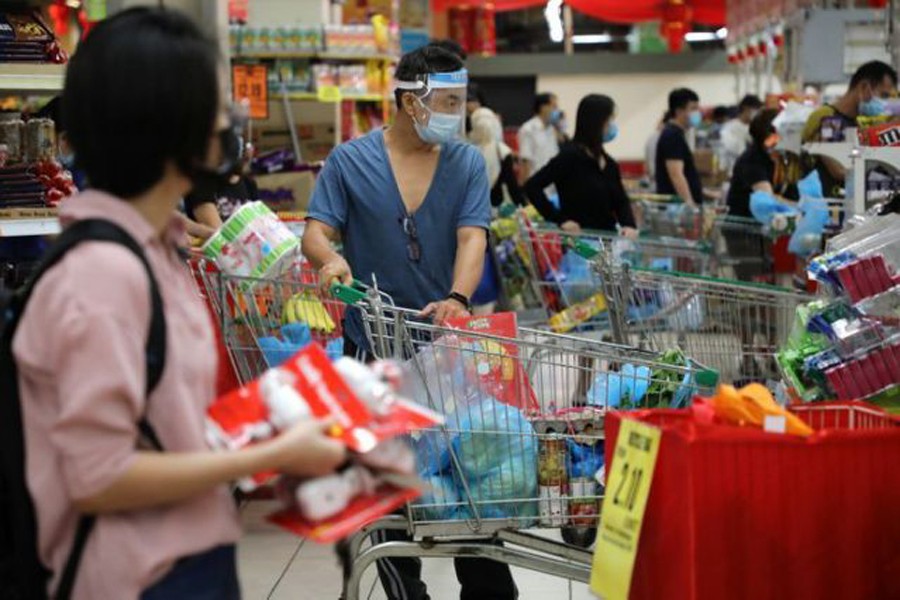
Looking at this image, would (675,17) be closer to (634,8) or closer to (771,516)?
(634,8)

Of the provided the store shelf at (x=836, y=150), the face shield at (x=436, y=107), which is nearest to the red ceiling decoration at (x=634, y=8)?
the store shelf at (x=836, y=150)

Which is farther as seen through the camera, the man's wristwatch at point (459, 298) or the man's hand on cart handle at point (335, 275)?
the man's wristwatch at point (459, 298)

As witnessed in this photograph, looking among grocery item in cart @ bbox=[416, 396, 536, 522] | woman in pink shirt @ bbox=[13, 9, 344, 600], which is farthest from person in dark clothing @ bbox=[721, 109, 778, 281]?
woman in pink shirt @ bbox=[13, 9, 344, 600]

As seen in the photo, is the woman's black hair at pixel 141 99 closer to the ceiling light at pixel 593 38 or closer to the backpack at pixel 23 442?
the backpack at pixel 23 442

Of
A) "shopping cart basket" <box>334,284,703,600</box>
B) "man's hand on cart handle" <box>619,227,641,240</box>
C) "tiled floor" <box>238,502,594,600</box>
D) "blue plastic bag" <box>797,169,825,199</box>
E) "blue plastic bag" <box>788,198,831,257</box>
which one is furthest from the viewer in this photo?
"man's hand on cart handle" <box>619,227,641,240</box>

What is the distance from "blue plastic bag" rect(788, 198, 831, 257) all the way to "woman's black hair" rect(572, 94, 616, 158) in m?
1.49

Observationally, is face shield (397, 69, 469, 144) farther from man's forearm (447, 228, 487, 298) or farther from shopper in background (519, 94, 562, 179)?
shopper in background (519, 94, 562, 179)

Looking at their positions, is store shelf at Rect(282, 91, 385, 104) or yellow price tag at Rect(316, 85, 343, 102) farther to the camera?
store shelf at Rect(282, 91, 385, 104)

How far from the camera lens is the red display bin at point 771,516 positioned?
8.82 feet

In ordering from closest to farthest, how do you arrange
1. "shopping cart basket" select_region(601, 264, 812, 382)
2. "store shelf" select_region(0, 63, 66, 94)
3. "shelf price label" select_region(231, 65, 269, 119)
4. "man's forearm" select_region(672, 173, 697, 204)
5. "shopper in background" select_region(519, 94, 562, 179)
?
"store shelf" select_region(0, 63, 66, 94) < "shopping cart basket" select_region(601, 264, 812, 382) < "shelf price label" select_region(231, 65, 269, 119) < "man's forearm" select_region(672, 173, 697, 204) < "shopper in background" select_region(519, 94, 562, 179)

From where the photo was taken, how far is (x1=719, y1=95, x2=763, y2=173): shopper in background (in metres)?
14.7

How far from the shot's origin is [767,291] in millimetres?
5270

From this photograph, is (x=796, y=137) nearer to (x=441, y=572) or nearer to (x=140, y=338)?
(x=441, y=572)

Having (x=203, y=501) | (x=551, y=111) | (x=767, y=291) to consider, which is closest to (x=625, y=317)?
(x=767, y=291)
